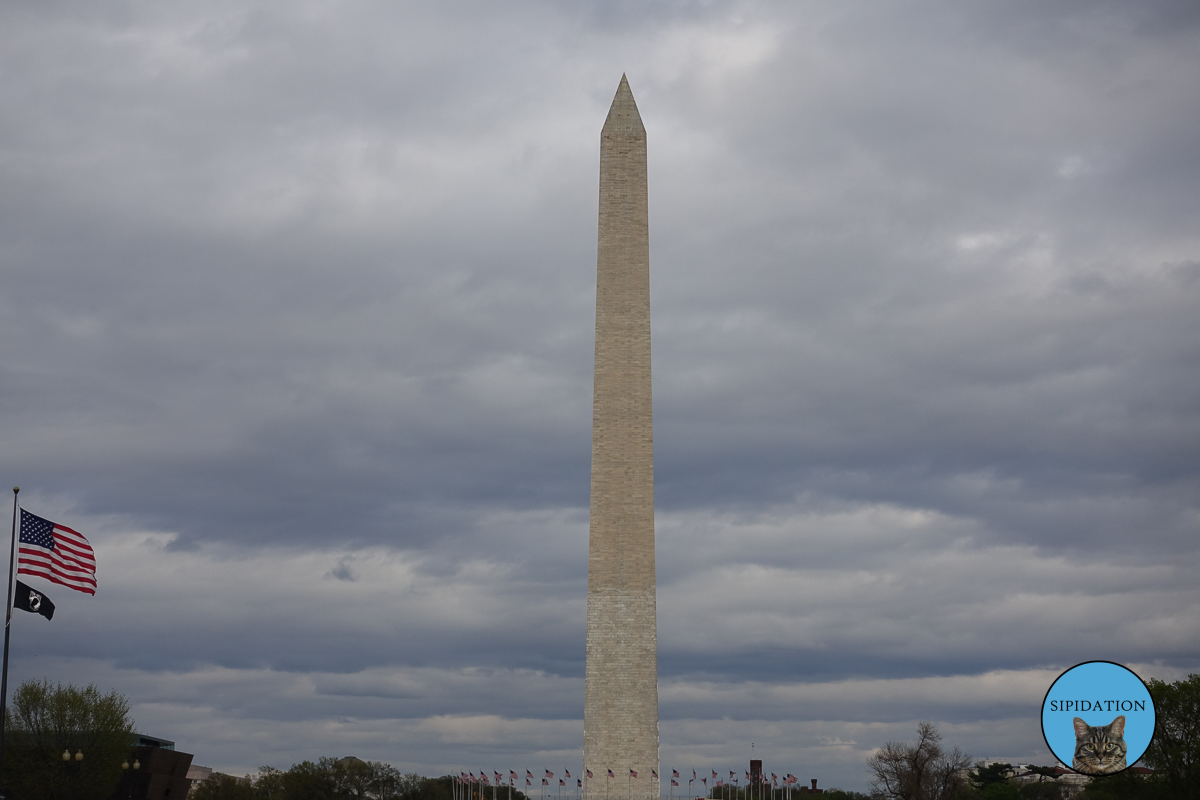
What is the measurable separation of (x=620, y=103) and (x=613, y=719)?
21.6m

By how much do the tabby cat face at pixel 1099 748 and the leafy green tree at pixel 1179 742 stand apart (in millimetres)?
43037

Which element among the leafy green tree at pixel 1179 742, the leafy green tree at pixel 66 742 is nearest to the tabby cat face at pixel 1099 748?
Result: the leafy green tree at pixel 1179 742

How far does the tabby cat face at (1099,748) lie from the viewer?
448 inches

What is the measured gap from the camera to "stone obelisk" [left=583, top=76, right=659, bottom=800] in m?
39.6

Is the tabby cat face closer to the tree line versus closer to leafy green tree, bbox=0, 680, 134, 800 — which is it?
the tree line

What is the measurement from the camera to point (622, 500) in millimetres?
40875

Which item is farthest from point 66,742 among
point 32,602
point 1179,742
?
point 1179,742

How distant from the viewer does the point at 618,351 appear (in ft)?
137

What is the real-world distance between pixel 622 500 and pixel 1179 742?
2758 centimetres

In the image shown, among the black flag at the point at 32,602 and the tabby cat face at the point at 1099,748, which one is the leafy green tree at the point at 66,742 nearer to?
the black flag at the point at 32,602

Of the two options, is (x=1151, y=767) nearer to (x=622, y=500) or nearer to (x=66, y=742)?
(x=622, y=500)

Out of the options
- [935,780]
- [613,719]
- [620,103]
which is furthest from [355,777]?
[620,103]

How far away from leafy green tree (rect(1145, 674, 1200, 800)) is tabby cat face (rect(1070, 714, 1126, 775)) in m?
43.0

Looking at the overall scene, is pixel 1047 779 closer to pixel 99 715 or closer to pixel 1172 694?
pixel 1172 694
